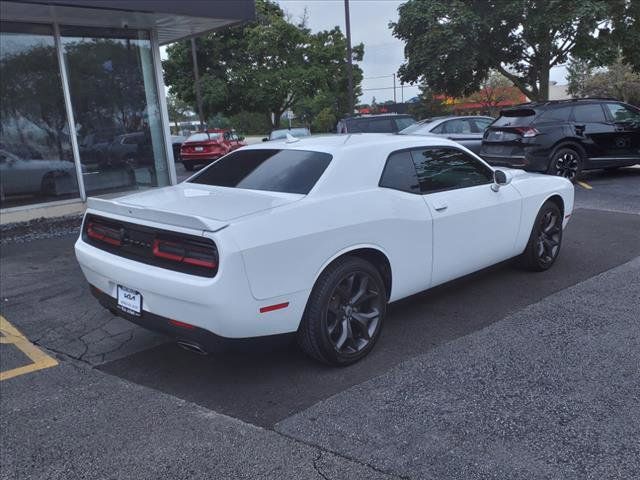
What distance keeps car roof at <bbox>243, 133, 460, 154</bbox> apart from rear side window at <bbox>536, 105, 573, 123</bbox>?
680cm

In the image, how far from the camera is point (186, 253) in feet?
11.1

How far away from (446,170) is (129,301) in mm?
2708

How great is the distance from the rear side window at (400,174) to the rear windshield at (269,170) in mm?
480

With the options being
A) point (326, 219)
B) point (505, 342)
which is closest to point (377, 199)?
point (326, 219)

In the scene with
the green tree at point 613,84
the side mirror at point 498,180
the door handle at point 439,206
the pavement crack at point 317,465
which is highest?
the green tree at point 613,84

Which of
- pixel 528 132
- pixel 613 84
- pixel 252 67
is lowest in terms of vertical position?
pixel 528 132

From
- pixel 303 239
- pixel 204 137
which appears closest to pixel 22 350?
pixel 303 239

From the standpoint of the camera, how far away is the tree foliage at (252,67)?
31.1 metres

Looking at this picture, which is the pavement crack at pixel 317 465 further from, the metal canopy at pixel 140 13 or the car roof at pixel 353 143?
the metal canopy at pixel 140 13

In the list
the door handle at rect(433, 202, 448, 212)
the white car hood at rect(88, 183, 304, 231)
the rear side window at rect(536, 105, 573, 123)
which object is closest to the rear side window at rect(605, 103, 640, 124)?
the rear side window at rect(536, 105, 573, 123)

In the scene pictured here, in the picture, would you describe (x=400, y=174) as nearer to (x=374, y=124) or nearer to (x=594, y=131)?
(x=594, y=131)

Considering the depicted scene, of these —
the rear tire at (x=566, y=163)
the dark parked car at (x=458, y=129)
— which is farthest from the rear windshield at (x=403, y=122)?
the rear tire at (x=566, y=163)

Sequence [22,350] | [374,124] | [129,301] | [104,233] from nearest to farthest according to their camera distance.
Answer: [129,301]
[104,233]
[22,350]
[374,124]

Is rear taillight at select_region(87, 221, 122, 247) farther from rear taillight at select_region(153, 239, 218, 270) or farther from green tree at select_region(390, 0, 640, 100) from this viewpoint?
green tree at select_region(390, 0, 640, 100)
